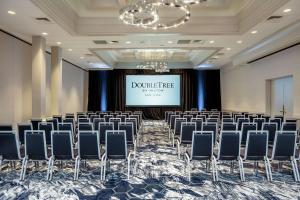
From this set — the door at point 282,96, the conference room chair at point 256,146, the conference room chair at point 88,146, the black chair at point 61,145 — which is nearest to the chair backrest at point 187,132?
the conference room chair at point 256,146

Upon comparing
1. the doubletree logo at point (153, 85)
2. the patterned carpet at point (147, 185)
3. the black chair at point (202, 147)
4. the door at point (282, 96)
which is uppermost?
the doubletree logo at point (153, 85)

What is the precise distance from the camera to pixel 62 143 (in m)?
4.86

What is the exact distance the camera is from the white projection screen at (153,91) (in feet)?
63.5

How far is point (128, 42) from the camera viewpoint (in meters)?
10.8

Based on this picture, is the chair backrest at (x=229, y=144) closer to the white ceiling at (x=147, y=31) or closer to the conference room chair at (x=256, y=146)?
the conference room chair at (x=256, y=146)

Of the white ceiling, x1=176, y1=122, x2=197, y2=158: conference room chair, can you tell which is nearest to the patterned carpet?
x1=176, y1=122, x2=197, y2=158: conference room chair

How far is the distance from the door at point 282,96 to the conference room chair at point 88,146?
29.7ft

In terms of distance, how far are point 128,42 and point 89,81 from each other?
1016 cm

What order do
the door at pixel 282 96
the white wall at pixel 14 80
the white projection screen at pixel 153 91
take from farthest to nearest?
1. the white projection screen at pixel 153 91
2. the door at pixel 282 96
3. the white wall at pixel 14 80

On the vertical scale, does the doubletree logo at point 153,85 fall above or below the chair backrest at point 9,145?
above

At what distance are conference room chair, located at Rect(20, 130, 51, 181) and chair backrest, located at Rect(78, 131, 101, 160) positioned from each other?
59cm

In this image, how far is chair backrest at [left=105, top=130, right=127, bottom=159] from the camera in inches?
194

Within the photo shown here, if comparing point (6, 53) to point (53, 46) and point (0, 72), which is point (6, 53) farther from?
point (53, 46)

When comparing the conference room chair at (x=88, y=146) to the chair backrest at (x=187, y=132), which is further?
the chair backrest at (x=187, y=132)
